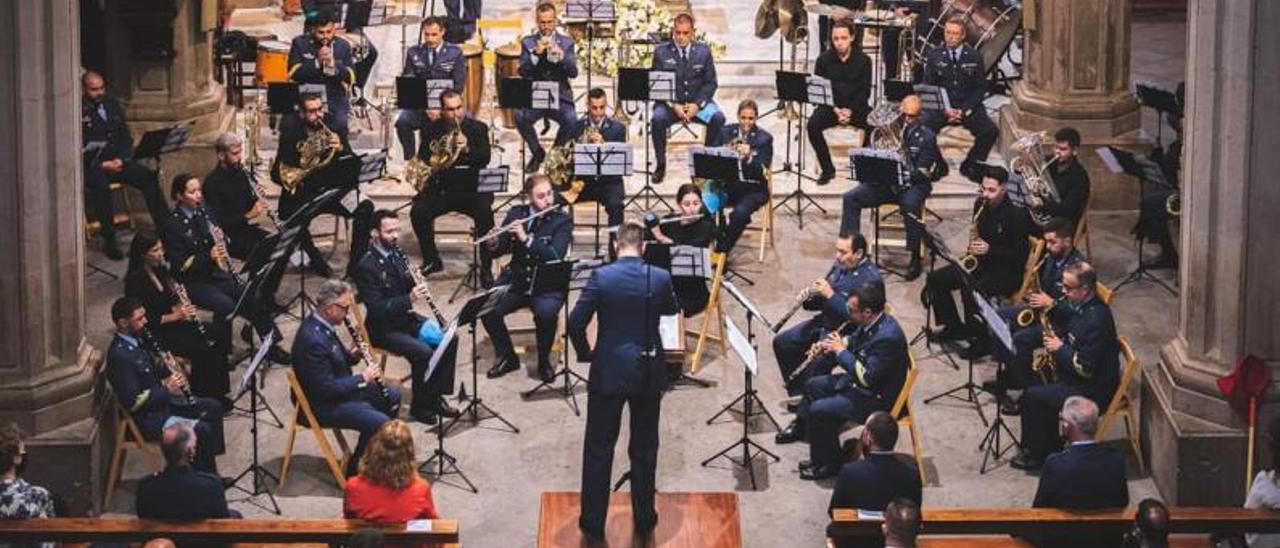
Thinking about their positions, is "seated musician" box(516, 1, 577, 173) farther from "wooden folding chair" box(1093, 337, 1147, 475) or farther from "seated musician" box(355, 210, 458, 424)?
"wooden folding chair" box(1093, 337, 1147, 475)

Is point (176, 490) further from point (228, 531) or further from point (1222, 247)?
point (1222, 247)

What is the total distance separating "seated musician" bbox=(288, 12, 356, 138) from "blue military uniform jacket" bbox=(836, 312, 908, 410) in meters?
6.61

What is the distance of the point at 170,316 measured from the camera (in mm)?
15312

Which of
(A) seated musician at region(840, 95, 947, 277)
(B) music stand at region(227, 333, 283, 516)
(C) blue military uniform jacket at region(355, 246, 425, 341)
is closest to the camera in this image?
(B) music stand at region(227, 333, 283, 516)

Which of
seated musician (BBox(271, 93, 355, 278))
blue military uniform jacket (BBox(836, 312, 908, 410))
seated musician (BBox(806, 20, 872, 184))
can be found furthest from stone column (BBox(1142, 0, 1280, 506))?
seated musician (BBox(271, 93, 355, 278))

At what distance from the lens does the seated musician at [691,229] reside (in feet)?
53.5

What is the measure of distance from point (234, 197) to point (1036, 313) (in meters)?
5.88

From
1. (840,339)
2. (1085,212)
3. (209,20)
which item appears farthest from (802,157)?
(840,339)

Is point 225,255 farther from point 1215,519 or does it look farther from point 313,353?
point 1215,519

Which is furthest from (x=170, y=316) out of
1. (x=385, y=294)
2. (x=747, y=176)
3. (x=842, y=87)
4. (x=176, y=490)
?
(x=842, y=87)

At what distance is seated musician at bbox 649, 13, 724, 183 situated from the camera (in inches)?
781

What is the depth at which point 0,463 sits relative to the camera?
12.1m

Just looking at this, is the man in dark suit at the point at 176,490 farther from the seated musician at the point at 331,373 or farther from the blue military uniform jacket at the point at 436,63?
the blue military uniform jacket at the point at 436,63

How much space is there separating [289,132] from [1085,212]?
604 centimetres
